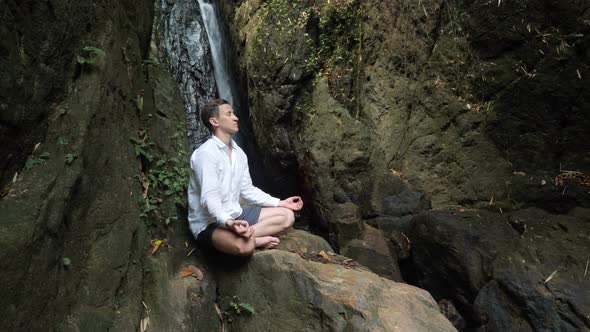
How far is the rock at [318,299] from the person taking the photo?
9.87 feet

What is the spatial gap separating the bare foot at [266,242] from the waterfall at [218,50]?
5712 millimetres

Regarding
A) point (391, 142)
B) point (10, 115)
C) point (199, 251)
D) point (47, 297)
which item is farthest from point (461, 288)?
point (10, 115)

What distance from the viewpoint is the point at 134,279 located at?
3.01 m

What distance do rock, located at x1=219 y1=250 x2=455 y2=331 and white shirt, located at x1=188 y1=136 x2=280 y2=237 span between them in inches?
20.3

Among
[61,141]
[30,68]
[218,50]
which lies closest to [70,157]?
[61,141]

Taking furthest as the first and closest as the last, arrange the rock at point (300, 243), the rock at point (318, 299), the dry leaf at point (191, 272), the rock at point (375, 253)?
the rock at point (375, 253), the rock at point (300, 243), the dry leaf at point (191, 272), the rock at point (318, 299)

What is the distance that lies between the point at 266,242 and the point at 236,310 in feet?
2.11

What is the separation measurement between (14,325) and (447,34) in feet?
23.7

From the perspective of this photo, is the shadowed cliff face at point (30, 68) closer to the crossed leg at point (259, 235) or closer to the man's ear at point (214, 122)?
the man's ear at point (214, 122)

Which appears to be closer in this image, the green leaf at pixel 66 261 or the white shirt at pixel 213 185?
the green leaf at pixel 66 261

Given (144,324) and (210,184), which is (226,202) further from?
(144,324)

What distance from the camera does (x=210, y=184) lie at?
332 cm

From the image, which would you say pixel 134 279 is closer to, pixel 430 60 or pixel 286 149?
pixel 286 149

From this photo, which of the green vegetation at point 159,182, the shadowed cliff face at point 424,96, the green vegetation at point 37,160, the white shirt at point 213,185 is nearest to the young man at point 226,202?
the white shirt at point 213,185
